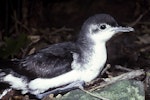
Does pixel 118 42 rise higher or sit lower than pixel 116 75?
higher

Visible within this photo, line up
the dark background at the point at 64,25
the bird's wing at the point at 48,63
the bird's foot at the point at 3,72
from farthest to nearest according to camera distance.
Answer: the dark background at the point at 64,25, the bird's foot at the point at 3,72, the bird's wing at the point at 48,63

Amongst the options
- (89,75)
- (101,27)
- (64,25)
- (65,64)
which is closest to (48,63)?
(65,64)

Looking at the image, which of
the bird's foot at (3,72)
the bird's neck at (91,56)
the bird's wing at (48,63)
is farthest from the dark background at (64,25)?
the bird's wing at (48,63)

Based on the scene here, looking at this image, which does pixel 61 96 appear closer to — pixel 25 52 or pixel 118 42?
Answer: pixel 25 52

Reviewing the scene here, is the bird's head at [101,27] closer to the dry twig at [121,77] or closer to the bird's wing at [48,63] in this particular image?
the bird's wing at [48,63]

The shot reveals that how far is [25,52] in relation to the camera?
19.9ft

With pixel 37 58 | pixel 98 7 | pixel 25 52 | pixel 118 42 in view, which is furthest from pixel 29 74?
pixel 98 7

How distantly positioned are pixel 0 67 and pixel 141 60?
1742 mm

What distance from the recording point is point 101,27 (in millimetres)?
4715

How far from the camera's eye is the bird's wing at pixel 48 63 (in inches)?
182

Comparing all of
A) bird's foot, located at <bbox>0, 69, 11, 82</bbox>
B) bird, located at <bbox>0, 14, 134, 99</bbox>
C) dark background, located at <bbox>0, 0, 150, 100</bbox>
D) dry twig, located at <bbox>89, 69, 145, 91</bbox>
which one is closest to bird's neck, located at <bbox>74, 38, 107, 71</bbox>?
bird, located at <bbox>0, 14, 134, 99</bbox>

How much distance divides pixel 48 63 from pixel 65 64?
165mm

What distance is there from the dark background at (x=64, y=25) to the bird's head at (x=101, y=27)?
87 cm

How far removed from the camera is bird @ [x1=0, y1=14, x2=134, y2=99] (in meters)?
4.62
